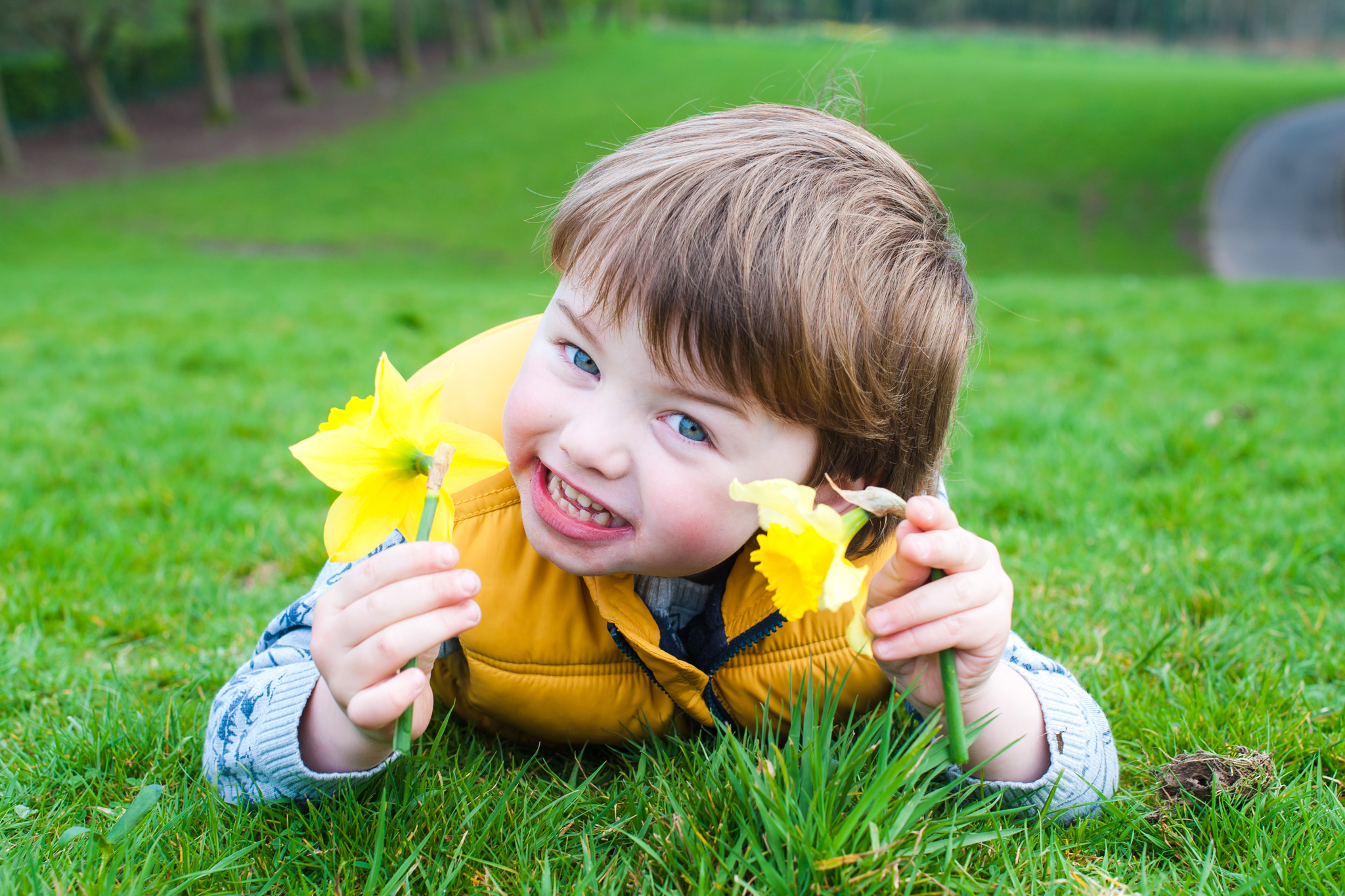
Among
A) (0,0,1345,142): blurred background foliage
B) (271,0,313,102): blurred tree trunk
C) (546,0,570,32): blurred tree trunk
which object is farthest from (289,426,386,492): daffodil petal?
(546,0,570,32): blurred tree trunk

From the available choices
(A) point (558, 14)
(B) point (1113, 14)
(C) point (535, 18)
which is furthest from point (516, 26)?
(B) point (1113, 14)

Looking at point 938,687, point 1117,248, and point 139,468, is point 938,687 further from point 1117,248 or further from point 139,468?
point 1117,248

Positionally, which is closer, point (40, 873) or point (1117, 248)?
point (40, 873)

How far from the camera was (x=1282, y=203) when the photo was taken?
21.2 metres

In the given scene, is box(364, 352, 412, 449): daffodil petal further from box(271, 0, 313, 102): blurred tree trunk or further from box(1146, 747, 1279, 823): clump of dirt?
box(271, 0, 313, 102): blurred tree trunk

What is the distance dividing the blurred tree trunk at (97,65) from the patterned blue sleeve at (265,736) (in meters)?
25.8

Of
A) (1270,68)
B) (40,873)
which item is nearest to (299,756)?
(40,873)

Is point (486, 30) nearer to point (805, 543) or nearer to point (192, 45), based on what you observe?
point (192, 45)

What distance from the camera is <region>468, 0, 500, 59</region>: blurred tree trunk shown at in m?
37.8

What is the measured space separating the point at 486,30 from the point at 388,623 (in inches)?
1639

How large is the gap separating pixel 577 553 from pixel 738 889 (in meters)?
0.53

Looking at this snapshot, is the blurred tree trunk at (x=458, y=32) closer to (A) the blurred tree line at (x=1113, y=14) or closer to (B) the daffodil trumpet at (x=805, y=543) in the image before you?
(A) the blurred tree line at (x=1113, y=14)

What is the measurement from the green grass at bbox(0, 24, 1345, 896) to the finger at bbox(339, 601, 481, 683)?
10.6 inches

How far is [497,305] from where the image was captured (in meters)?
8.41
